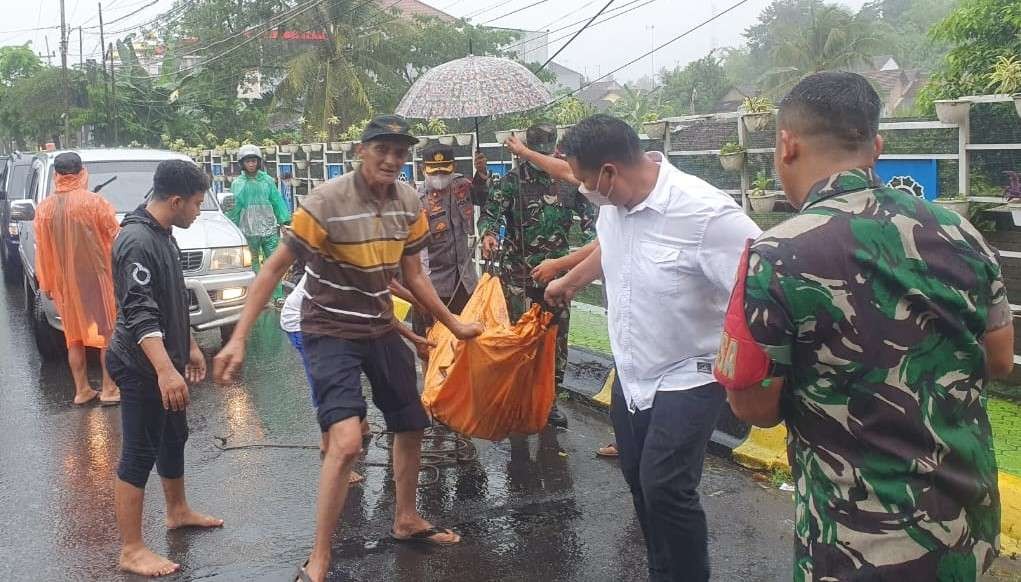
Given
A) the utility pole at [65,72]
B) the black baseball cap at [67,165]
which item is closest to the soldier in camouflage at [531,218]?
→ the black baseball cap at [67,165]

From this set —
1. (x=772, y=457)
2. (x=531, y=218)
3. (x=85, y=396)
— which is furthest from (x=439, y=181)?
(x=85, y=396)

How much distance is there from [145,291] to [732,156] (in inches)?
193

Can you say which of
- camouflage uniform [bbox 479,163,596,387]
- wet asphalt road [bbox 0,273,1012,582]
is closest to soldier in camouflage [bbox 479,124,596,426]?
camouflage uniform [bbox 479,163,596,387]

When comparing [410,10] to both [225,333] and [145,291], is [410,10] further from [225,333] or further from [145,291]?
[145,291]

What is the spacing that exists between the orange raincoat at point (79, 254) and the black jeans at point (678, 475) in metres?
5.22

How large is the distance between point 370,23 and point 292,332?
3318 cm

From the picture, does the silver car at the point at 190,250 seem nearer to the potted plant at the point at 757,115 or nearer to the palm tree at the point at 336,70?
the potted plant at the point at 757,115

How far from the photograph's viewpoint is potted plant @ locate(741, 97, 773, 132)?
768 cm

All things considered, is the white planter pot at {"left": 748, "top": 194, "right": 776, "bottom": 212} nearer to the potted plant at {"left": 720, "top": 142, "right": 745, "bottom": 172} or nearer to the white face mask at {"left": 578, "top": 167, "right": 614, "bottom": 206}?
the potted plant at {"left": 720, "top": 142, "right": 745, "bottom": 172}

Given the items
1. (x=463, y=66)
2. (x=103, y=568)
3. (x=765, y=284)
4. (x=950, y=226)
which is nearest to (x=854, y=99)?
(x=950, y=226)

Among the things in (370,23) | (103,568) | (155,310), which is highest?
(370,23)

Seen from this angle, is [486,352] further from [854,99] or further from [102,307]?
[102,307]

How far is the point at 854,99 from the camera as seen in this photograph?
217 cm

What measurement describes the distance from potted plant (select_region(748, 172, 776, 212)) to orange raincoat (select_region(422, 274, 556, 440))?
2897 mm
